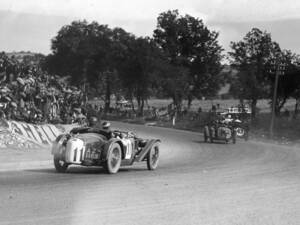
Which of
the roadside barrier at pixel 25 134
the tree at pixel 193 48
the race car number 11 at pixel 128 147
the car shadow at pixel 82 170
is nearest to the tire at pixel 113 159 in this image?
the car shadow at pixel 82 170

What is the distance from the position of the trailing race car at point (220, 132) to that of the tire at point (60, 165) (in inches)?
771

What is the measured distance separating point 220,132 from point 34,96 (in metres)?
12.7

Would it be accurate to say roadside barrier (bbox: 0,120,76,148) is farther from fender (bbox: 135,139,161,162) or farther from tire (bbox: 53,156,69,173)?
fender (bbox: 135,139,161,162)

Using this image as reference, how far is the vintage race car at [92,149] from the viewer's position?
14.7 metres

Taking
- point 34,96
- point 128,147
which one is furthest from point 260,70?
point 128,147

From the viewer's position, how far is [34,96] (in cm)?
2477

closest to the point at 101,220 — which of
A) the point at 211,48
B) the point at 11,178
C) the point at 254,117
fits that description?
the point at 11,178

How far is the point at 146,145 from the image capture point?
55.8 feet

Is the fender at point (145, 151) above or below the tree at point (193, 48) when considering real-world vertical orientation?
below

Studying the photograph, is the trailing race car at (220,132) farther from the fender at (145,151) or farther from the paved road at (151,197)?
the fender at (145,151)

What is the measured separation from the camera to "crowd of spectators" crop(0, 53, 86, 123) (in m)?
23.4

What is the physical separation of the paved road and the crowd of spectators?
7.38 metres

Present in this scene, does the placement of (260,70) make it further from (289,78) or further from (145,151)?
(145,151)

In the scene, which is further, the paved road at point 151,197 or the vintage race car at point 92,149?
the vintage race car at point 92,149
